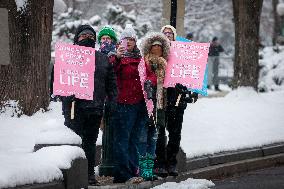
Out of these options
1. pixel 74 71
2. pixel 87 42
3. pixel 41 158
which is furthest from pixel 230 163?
pixel 41 158

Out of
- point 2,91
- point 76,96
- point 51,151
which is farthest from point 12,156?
point 2,91

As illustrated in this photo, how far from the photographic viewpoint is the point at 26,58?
1084 centimetres

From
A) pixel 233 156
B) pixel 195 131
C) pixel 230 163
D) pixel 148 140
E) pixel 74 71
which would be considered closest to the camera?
pixel 74 71

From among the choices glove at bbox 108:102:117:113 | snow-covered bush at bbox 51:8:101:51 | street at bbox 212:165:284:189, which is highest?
snow-covered bush at bbox 51:8:101:51

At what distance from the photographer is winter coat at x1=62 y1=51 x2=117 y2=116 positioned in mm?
7633

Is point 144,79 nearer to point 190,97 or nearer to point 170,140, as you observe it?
point 190,97

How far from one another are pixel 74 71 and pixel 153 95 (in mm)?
1063

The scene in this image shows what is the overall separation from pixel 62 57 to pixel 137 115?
4.00 feet

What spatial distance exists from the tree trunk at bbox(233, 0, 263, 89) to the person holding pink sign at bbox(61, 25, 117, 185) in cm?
877

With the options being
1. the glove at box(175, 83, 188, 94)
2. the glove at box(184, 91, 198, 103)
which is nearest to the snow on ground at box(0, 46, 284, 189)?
the glove at box(184, 91, 198, 103)

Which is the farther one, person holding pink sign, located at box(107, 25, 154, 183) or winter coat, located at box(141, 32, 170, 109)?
winter coat, located at box(141, 32, 170, 109)

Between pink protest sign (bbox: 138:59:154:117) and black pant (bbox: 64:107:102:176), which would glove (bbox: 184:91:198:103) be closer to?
pink protest sign (bbox: 138:59:154:117)

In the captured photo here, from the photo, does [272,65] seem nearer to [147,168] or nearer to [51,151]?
[147,168]

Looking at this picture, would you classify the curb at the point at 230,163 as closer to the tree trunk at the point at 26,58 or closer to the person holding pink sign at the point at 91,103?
the person holding pink sign at the point at 91,103
